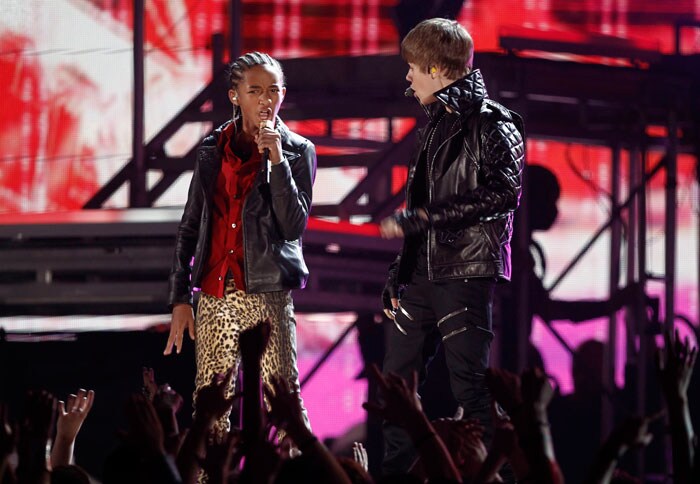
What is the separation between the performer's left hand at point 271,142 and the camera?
3381 millimetres

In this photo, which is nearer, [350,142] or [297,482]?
[297,482]

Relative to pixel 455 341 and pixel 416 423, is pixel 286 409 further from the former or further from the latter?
pixel 455 341

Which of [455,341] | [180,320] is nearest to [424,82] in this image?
[455,341]

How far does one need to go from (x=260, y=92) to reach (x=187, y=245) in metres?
0.49

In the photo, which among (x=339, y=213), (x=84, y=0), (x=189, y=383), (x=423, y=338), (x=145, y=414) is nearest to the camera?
(x=145, y=414)

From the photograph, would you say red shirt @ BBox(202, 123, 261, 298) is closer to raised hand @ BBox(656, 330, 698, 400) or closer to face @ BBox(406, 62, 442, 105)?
face @ BBox(406, 62, 442, 105)

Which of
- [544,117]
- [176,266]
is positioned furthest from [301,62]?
[176,266]

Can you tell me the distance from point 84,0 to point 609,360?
366 cm

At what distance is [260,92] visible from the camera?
11.5 ft

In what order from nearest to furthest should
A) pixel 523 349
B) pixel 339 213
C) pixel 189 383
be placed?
pixel 189 383
pixel 523 349
pixel 339 213

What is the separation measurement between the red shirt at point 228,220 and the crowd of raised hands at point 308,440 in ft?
2.62

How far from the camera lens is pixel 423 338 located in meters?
3.42

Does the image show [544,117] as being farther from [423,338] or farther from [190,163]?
[423,338]

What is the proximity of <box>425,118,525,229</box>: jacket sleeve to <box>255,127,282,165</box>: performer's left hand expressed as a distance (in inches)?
17.2
